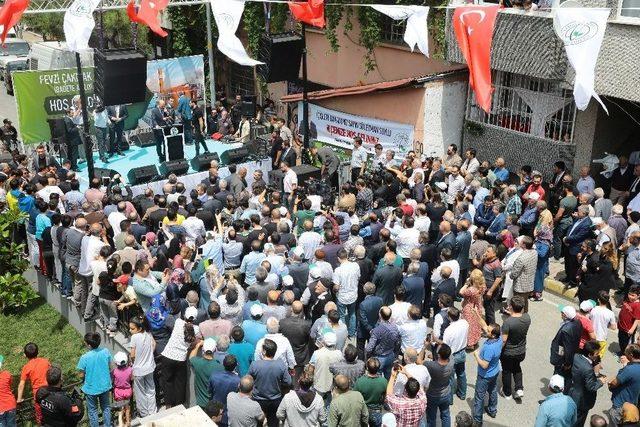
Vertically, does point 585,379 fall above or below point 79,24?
below

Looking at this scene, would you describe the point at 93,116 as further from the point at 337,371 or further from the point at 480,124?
the point at 337,371

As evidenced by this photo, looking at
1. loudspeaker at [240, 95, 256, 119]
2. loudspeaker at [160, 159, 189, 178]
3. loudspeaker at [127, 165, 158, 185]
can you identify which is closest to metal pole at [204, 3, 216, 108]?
loudspeaker at [240, 95, 256, 119]

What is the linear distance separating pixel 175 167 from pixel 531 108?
842 centimetres

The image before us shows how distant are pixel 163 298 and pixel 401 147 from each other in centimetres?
976

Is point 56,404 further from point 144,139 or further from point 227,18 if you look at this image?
point 144,139

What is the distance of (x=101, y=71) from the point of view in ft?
59.8

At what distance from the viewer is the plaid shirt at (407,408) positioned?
302 inches

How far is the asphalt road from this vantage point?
954 centimetres

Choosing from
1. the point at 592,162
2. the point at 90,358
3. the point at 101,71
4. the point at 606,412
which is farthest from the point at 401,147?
the point at 90,358

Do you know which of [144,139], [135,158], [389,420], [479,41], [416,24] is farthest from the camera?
[144,139]

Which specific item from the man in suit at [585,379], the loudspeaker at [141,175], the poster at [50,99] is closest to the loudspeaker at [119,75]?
the poster at [50,99]

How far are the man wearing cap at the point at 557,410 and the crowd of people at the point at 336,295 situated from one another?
0.02 meters

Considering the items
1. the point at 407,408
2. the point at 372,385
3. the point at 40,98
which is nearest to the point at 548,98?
the point at 372,385

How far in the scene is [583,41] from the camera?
12.0 m
